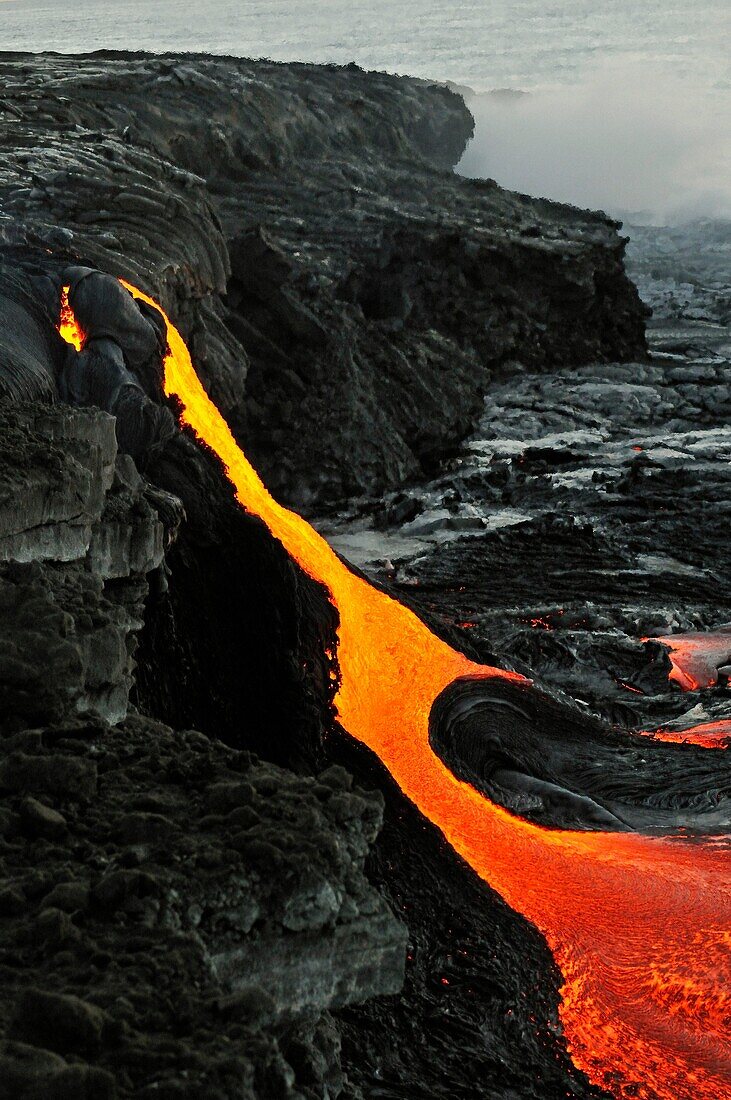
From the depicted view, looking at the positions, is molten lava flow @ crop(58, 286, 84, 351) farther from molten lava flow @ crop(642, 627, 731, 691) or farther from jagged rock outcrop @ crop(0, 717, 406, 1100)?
molten lava flow @ crop(642, 627, 731, 691)

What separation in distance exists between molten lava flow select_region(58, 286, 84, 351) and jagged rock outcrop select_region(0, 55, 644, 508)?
3746 millimetres

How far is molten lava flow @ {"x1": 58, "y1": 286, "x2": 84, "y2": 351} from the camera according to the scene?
56.1 ft

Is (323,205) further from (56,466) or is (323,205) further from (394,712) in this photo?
(56,466)

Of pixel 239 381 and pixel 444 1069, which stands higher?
pixel 239 381

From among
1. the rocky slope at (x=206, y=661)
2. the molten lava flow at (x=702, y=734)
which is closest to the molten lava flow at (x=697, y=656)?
the molten lava flow at (x=702, y=734)

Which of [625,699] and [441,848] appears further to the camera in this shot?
[625,699]

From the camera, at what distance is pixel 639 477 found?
34.7 meters

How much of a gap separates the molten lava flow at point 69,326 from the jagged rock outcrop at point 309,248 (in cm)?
375

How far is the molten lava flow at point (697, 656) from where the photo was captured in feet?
77.9

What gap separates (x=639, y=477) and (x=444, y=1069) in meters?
24.5

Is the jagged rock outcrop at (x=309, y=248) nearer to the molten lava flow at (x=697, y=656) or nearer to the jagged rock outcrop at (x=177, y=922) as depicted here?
the molten lava flow at (x=697, y=656)

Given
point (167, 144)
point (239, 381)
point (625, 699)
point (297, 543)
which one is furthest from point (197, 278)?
point (167, 144)

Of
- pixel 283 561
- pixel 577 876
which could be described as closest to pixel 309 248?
pixel 283 561

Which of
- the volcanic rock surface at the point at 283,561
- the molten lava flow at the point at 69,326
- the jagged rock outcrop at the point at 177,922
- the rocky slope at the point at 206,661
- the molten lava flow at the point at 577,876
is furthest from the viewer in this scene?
the molten lava flow at the point at 69,326
